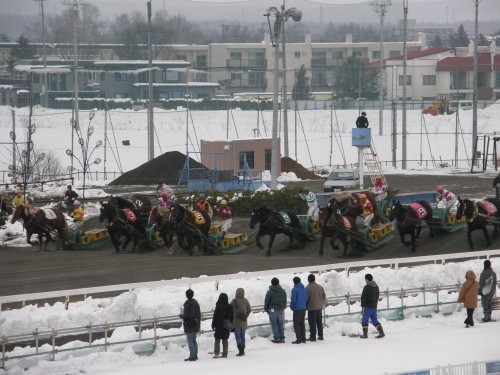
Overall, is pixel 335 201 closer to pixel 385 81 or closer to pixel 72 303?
pixel 72 303

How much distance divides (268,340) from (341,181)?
27319mm

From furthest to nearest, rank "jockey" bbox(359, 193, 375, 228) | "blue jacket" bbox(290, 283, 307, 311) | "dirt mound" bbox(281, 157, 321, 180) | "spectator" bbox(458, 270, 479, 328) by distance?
"dirt mound" bbox(281, 157, 321, 180) → "jockey" bbox(359, 193, 375, 228) → "spectator" bbox(458, 270, 479, 328) → "blue jacket" bbox(290, 283, 307, 311)

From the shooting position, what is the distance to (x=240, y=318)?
690 inches

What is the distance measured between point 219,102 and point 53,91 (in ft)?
45.0

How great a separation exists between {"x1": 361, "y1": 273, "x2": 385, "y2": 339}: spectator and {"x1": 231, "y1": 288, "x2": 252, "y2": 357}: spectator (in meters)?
2.13

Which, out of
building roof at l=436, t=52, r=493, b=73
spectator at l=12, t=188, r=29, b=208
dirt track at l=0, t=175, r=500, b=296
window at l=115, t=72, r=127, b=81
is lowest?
dirt track at l=0, t=175, r=500, b=296

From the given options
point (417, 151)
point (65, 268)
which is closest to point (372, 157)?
point (65, 268)

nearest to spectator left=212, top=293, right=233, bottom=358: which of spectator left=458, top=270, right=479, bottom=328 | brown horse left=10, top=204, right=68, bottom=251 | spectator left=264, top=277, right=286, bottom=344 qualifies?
spectator left=264, top=277, right=286, bottom=344

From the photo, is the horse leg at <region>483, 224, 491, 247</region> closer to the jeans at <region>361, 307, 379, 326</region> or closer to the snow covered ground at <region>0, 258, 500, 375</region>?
the snow covered ground at <region>0, 258, 500, 375</region>

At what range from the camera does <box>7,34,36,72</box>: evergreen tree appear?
104m

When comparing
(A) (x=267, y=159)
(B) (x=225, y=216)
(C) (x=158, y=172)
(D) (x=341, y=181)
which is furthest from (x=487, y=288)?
(A) (x=267, y=159)

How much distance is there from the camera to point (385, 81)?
108062 mm

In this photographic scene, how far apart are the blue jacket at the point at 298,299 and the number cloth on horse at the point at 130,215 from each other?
12.9 m

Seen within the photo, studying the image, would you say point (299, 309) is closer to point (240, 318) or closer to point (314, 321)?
point (314, 321)
